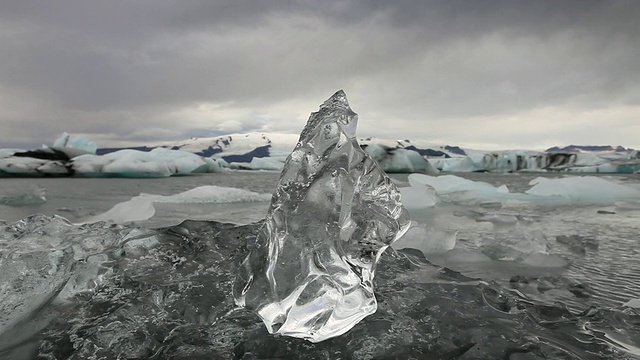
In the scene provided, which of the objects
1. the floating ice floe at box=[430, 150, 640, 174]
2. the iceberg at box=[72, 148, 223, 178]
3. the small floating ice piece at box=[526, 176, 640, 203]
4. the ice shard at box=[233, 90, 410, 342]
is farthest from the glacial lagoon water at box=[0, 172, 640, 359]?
the floating ice floe at box=[430, 150, 640, 174]

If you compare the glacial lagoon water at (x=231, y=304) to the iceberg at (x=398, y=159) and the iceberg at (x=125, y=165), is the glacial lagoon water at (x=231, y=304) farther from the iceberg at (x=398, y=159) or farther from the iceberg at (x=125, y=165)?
the iceberg at (x=398, y=159)

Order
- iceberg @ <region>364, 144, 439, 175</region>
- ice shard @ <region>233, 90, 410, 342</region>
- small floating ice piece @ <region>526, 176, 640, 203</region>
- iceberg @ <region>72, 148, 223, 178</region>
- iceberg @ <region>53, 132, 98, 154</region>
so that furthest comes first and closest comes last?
iceberg @ <region>364, 144, 439, 175</region> → iceberg @ <region>53, 132, 98, 154</region> → iceberg @ <region>72, 148, 223, 178</region> → small floating ice piece @ <region>526, 176, 640, 203</region> → ice shard @ <region>233, 90, 410, 342</region>

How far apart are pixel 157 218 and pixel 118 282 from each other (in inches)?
111

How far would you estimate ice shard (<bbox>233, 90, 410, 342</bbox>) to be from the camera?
1007 mm

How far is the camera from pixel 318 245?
3.65ft

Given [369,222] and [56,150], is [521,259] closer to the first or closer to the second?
[369,222]

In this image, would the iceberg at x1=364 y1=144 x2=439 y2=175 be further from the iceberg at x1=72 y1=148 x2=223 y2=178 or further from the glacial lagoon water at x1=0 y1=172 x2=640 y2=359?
the glacial lagoon water at x1=0 y1=172 x2=640 y2=359

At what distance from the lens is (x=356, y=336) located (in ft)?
3.67

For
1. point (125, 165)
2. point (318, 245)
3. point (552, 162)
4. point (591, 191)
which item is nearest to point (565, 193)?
point (591, 191)

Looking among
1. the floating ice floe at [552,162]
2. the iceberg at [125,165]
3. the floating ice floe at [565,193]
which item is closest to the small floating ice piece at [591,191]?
the floating ice floe at [565,193]

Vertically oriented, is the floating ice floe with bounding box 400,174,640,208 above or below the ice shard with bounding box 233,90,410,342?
below

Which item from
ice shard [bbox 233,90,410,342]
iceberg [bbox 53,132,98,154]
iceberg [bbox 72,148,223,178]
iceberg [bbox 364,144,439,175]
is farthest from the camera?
iceberg [bbox 364,144,439,175]

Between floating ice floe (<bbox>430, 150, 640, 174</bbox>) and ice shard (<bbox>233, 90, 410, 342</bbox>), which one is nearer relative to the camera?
ice shard (<bbox>233, 90, 410, 342</bbox>)

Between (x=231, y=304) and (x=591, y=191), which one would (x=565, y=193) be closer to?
(x=591, y=191)
